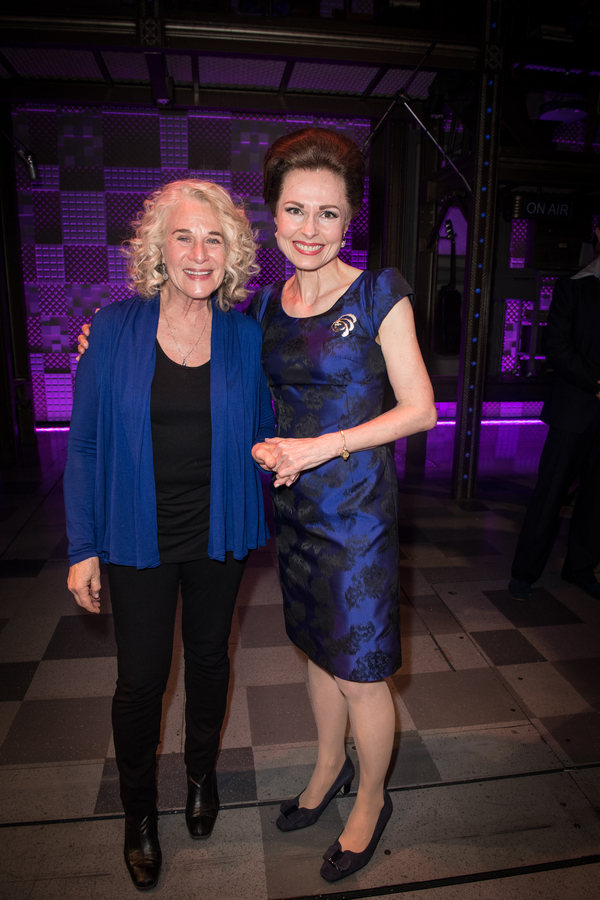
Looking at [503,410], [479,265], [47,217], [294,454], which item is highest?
[47,217]

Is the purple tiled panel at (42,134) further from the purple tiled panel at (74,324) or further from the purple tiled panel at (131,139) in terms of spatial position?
the purple tiled panel at (74,324)

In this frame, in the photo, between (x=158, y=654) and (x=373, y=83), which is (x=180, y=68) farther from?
(x=158, y=654)

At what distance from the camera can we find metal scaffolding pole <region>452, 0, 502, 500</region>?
462cm

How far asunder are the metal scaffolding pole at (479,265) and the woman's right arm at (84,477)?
4089 mm

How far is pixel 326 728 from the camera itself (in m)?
1.76

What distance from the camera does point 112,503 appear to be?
4.92 ft

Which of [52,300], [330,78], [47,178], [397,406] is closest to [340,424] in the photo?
[397,406]

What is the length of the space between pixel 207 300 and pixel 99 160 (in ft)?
22.6

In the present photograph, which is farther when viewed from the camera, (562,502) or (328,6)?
(328,6)

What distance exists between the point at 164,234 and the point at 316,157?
1.50 ft

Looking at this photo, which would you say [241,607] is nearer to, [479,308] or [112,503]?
[112,503]

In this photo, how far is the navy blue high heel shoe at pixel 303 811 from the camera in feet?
5.86

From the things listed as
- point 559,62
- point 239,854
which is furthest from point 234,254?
point 559,62

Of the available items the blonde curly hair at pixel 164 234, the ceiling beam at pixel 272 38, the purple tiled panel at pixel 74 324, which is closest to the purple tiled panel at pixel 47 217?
the purple tiled panel at pixel 74 324
